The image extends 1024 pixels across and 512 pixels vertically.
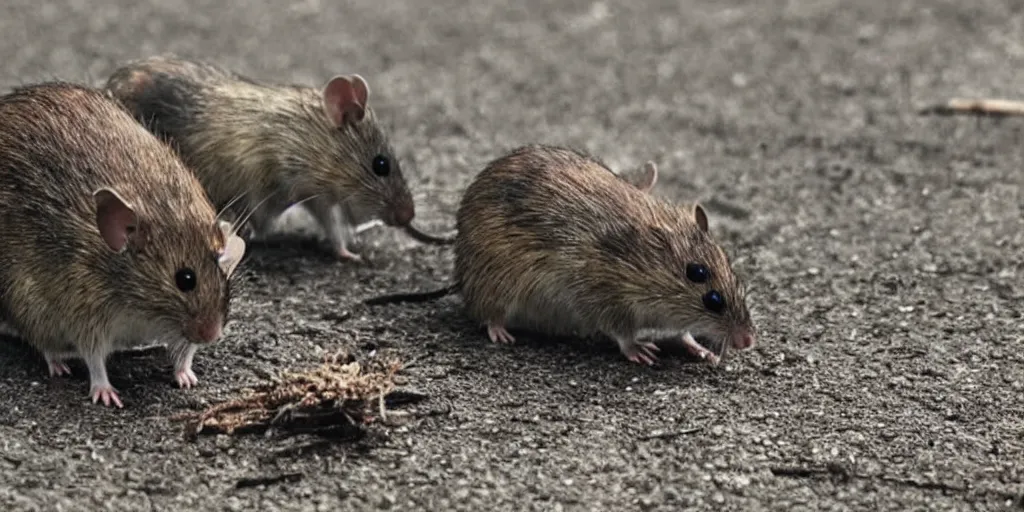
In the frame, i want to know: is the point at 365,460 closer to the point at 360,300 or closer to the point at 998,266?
the point at 360,300

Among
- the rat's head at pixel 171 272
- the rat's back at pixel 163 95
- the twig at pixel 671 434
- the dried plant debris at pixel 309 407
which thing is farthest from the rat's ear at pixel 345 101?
the twig at pixel 671 434

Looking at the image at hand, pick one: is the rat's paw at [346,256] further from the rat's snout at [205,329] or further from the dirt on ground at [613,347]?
the rat's snout at [205,329]

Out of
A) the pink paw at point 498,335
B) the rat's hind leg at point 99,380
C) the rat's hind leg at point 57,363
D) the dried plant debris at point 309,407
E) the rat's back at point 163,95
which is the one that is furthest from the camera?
the rat's back at point 163,95

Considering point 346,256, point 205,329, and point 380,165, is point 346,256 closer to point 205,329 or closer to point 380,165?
point 380,165

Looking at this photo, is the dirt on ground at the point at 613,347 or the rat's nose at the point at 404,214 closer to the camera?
the dirt on ground at the point at 613,347

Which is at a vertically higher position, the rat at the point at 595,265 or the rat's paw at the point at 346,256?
the rat at the point at 595,265

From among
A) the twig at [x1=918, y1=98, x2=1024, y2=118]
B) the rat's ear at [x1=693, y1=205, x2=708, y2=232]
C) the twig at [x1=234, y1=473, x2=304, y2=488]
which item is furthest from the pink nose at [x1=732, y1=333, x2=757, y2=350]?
the twig at [x1=918, y1=98, x2=1024, y2=118]

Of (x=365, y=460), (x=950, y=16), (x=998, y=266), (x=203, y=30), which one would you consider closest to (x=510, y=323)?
(x=365, y=460)

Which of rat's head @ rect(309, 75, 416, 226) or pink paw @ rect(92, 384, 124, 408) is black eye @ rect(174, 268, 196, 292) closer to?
pink paw @ rect(92, 384, 124, 408)
